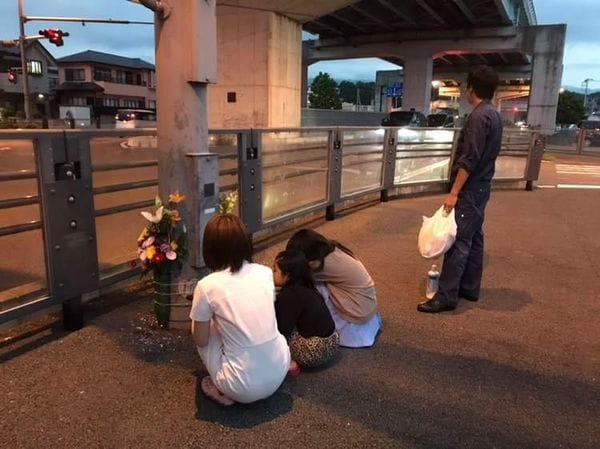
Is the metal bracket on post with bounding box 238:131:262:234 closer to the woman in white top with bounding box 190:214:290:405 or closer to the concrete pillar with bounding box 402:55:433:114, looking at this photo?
the woman in white top with bounding box 190:214:290:405

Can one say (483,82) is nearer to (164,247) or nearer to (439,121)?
(164,247)

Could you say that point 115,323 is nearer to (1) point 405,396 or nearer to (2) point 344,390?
(2) point 344,390

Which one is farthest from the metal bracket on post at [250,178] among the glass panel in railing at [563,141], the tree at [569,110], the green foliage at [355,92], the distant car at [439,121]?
the green foliage at [355,92]

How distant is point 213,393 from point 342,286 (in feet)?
3.85

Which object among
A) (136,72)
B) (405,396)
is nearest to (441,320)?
(405,396)

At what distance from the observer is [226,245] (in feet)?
8.67

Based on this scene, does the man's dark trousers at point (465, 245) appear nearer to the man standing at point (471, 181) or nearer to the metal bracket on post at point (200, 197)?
the man standing at point (471, 181)

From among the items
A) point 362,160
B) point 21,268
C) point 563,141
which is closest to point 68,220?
point 21,268

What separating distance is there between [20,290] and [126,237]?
1109mm

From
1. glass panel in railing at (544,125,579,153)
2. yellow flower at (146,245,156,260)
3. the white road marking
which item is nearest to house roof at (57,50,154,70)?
glass panel in railing at (544,125,579,153)

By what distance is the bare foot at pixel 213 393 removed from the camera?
277 centimetres

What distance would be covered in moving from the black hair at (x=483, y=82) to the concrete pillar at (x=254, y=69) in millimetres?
15267

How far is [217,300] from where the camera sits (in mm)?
2592

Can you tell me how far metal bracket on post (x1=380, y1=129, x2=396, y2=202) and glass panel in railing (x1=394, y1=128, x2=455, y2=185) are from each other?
0.60ft
